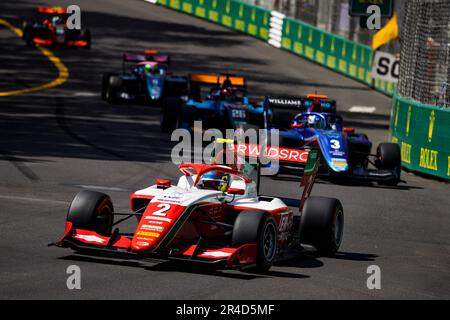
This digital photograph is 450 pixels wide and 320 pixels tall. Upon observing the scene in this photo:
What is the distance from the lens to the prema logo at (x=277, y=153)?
15875mm

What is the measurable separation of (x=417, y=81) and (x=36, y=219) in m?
12.1

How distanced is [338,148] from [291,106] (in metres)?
3.40

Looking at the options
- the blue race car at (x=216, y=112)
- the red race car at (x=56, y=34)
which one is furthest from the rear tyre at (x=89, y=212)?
the red race car at (x=56, y=34)

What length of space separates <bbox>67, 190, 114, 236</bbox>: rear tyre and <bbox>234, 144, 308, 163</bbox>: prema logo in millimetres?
3987

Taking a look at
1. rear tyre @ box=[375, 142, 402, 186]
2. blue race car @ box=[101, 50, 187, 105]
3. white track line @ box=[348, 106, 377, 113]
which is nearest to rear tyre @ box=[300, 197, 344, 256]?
rear tyre @ box=[375, 142, 402, 186]

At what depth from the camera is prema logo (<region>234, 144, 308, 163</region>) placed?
1588 centimetres

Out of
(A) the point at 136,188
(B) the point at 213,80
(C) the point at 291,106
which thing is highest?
(B) the point at 213,80

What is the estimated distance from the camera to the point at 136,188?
17.7 m

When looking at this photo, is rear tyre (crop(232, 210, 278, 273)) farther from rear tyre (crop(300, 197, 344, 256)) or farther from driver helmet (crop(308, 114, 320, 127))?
driver helmet (crop(308, 114, 320, 127))

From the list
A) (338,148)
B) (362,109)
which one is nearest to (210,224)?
(338,148)

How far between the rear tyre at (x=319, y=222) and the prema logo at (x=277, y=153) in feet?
9.37

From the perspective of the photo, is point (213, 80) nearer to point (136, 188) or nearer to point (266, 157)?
point (136, 188)

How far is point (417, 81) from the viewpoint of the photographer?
78.7ft
